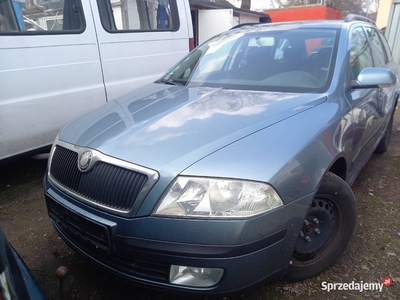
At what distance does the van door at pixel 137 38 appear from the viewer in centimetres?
364

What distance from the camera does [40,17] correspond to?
3180mm

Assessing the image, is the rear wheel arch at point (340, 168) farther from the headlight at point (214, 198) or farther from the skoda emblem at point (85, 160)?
the skoda emblem at point (85, 160)

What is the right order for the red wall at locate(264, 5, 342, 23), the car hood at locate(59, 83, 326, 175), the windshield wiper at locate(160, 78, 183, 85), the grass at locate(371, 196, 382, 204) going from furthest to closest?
1. the red wall at locate(264, 5, 342, 23)
2. the grass at locate(371, 196, 382, 204)
3. the windshield wiper at locate(160, 78, 183, 85)
4. the car hood at locate(59, 83, 326, 175)

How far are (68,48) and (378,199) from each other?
3.39 m

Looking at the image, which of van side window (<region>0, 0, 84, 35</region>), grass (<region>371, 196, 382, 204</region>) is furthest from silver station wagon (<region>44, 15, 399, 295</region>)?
van side window (<region>0, 0, 84, 35</region>)

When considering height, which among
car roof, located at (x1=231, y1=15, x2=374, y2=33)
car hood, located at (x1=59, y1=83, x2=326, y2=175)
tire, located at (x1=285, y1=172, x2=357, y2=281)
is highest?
car roof, located at (x1=231, y1=15, x2=374, y2=33)

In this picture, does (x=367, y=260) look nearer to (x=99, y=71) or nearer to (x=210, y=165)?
(x=210, y=165)

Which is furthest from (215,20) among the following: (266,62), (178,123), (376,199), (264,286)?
(264,286)

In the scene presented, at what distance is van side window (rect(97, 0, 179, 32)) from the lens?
3645mm

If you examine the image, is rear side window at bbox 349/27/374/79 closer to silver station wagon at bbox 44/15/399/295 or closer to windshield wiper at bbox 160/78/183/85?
silver station wagon at bbox 44/15/399/295

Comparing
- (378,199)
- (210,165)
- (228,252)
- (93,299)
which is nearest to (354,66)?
(378,199)

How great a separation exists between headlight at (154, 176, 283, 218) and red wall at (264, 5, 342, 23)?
1495 centimetres

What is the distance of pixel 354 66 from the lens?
Answer: 260 centimetres

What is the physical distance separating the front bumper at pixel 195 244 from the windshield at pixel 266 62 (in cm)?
111
